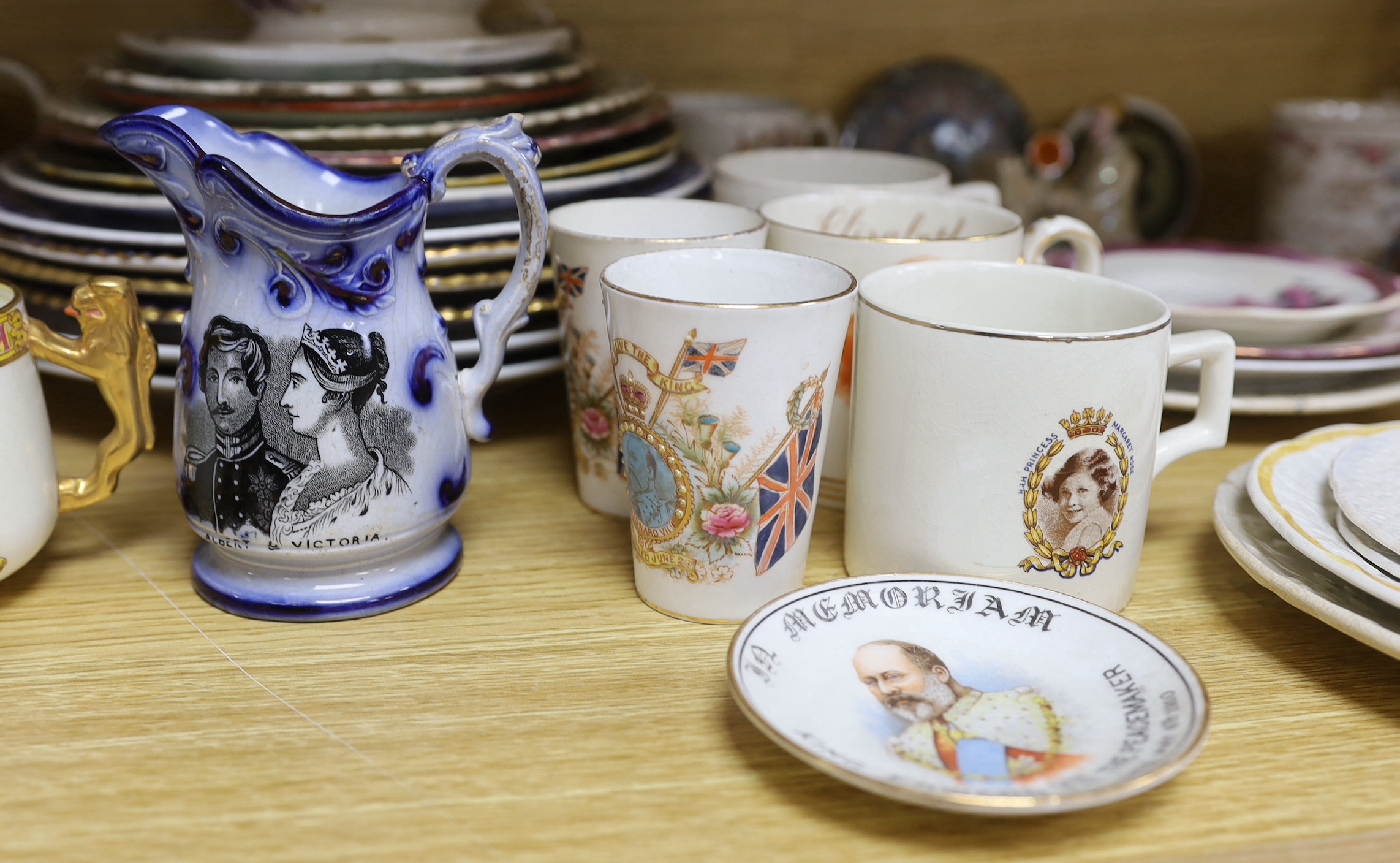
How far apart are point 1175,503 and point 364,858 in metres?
0.47

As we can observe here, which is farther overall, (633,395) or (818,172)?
(818,172)

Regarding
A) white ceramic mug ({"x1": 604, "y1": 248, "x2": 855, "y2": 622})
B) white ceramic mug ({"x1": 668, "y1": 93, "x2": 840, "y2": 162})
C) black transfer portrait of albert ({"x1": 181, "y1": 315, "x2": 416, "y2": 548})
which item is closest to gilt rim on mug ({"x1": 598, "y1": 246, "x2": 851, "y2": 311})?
white ceramic mug ({"x1": 604, "y1": 248, "x2": 855, "y2": 622})

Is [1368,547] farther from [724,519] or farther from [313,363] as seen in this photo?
[313,363]

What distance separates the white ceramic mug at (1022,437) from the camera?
1.58 feet

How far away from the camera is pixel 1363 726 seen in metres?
0.45

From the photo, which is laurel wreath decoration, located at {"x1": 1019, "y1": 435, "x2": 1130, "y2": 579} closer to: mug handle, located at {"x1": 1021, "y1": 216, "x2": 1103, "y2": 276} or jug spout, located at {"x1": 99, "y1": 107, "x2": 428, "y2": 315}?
mug handle, located at {"x1": 1021, "y1": 216, "x2": 1103, "y2": 276}

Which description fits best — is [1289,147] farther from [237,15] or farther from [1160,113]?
[237,15]

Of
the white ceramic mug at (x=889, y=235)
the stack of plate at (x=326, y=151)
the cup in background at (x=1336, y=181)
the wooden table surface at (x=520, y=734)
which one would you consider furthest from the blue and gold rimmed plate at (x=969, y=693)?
the cup in background at (x=1336, y=181)

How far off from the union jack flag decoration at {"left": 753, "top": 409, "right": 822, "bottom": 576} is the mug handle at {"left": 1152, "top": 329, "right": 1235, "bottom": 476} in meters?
0.16

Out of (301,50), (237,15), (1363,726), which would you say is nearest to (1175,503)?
(1363,726)

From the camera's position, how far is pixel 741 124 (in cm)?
87

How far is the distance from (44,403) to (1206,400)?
530mm

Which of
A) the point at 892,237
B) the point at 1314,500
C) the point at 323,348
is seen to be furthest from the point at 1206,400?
the point at 323,348

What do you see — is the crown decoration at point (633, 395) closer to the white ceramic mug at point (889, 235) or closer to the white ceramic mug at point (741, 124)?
Result: the white ceramic mug at point (889, 235)
